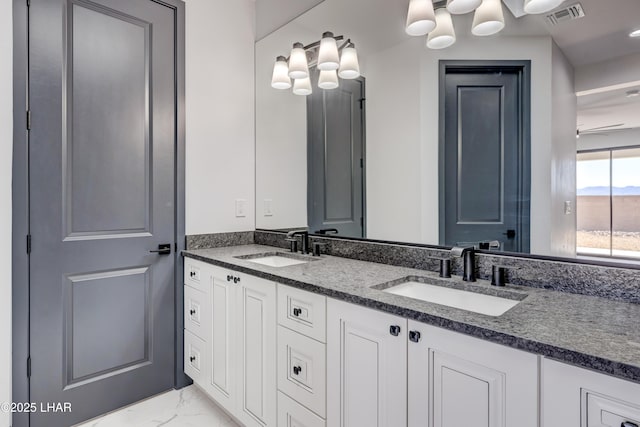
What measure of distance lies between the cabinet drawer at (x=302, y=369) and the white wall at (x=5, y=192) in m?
1.30

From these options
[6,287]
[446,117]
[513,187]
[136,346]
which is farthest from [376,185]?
[6,287]

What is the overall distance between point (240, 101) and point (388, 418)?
218 cm

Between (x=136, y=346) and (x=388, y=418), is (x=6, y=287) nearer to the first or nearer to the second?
(x=136, y=346)

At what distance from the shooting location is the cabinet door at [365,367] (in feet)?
3.54

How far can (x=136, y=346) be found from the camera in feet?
6.71

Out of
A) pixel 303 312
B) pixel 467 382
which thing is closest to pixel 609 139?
pixel 467 382

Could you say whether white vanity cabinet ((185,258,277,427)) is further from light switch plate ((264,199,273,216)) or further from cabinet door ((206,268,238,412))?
light switch plate ((264,199,273,216))

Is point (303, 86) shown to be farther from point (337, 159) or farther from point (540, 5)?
point (540, 5)

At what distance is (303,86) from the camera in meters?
2.33

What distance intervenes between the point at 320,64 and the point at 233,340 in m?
1.59

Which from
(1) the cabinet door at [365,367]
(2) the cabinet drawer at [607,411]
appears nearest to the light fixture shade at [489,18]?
(1) the cabinet door at [365,367]

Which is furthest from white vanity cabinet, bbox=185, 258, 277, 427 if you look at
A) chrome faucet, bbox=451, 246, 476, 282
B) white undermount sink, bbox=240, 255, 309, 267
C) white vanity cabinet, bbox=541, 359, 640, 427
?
white vanity cabinet, bbox=541, 359, 640, 427

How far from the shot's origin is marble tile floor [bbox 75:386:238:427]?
73.2 inches

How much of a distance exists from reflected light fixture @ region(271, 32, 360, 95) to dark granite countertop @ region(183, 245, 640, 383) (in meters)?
1.19
